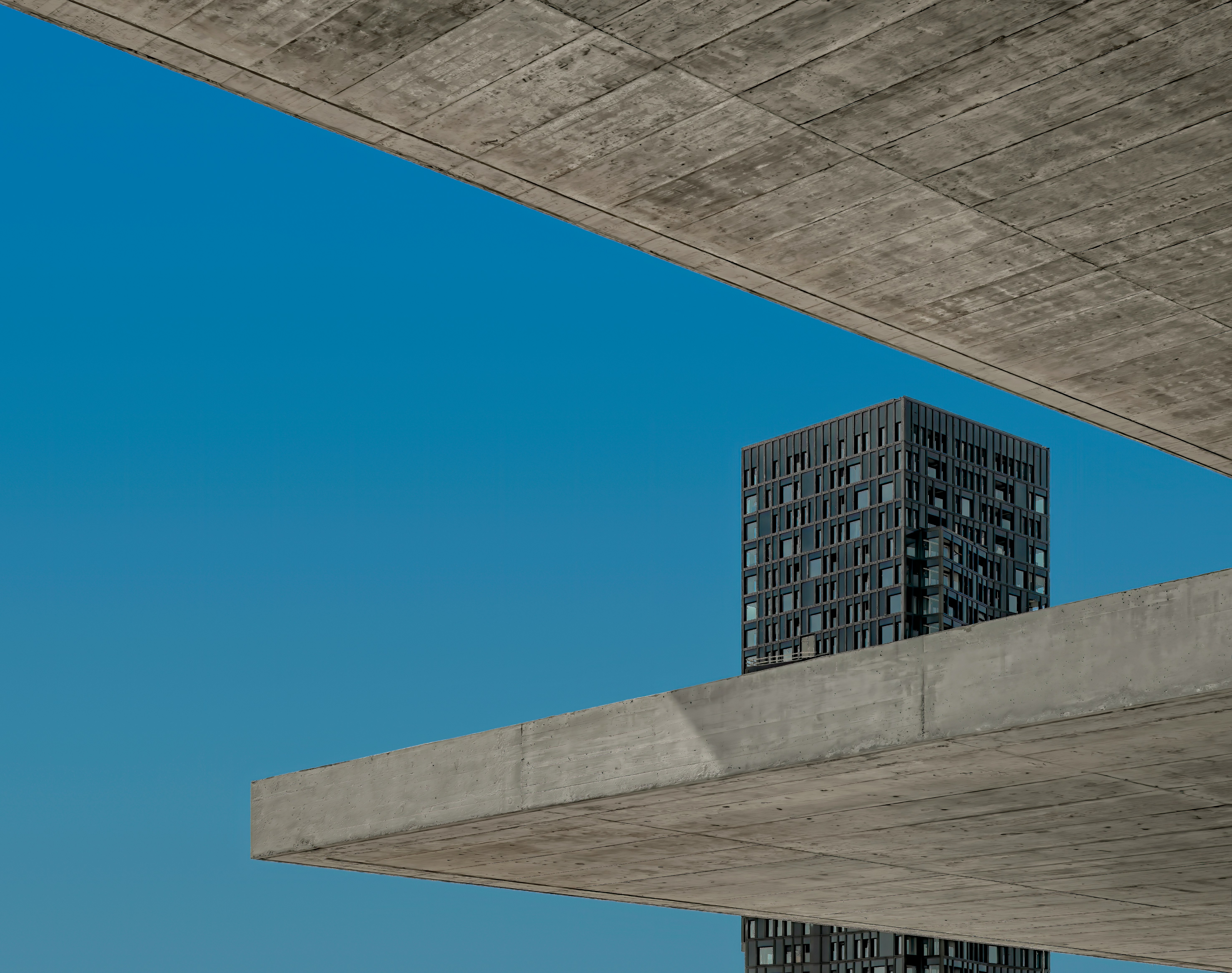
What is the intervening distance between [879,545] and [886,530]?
1.08 m

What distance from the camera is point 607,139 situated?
10586 mm

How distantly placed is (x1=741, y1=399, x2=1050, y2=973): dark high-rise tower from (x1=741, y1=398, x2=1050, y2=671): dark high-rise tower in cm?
9

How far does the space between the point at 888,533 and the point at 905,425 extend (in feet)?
23.3

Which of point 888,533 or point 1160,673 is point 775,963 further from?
point 1160,673

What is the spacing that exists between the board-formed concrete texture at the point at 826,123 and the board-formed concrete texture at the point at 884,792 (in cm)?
272

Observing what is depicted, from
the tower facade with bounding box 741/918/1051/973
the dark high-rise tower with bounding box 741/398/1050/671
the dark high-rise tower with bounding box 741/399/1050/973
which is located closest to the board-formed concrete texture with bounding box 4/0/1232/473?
the tower facade with bounding box 741/918/1051/973

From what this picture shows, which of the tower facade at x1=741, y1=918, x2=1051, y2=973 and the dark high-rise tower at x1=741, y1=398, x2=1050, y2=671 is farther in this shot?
the dark high-rise tower at x1=741, y1=398, x2=1050, y2=671

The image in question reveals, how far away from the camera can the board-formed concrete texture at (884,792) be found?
10852 millimetres

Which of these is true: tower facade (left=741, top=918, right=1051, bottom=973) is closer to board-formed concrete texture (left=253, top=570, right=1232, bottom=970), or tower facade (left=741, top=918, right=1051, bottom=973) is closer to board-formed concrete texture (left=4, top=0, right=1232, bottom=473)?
board-formed concrete texture (left=253, top=570, right=1232, bottom=970)

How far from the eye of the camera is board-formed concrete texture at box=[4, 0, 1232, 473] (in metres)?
9.23

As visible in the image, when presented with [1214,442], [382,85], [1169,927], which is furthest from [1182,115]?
[1169,927]

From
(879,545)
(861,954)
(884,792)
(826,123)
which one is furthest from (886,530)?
(826,123)

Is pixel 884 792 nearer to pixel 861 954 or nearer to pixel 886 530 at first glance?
pixel 861 954


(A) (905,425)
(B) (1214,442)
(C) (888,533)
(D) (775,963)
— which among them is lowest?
(D) (775,963)
